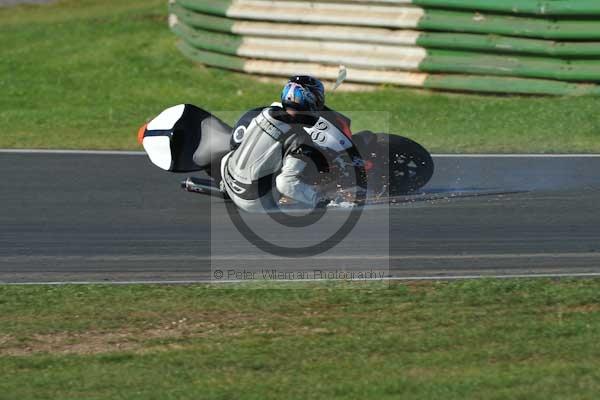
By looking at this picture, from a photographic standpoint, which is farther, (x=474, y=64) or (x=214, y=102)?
(x=214, y=102)

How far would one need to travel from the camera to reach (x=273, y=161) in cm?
934

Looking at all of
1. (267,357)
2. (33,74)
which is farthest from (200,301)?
(33,74)

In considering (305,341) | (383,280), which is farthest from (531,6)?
(305,341)

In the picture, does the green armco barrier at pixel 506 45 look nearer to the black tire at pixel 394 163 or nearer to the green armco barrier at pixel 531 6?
the green armco barrier at pixel 531 6

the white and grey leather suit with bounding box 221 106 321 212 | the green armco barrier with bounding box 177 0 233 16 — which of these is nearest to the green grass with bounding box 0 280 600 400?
the white and grey leather suit with bounding box 221 106 321 212

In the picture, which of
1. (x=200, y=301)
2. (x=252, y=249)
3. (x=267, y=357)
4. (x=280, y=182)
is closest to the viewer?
(x=267, y=357)

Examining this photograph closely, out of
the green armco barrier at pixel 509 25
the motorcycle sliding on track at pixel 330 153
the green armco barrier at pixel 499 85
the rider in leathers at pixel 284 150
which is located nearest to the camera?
the rider in leathers at pixel 284 150

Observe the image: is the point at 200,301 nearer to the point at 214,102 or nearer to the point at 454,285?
the point at 454,285

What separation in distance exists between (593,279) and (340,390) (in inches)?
103

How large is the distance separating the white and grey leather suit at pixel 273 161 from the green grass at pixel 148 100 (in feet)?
11.2

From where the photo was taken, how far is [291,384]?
5.66m

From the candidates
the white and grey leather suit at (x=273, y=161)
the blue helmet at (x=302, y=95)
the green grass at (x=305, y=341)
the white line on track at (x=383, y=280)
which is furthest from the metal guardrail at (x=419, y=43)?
the green grass at (x=305, y=341)

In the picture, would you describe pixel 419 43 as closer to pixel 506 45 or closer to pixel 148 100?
pixel 506 45

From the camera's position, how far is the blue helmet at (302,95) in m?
9.31
